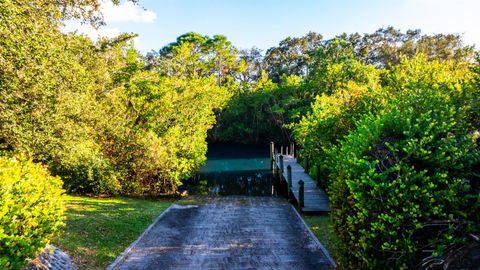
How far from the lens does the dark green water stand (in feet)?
93.6

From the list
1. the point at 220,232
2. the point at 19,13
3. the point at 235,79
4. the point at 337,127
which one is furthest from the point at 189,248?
the point at 235,79

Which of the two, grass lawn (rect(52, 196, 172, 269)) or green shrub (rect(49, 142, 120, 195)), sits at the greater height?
green shrub (rect(49, 142, 120, 195))

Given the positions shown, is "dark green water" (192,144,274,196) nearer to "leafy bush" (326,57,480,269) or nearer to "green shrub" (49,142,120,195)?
"green shrub" (49,142,120,195)

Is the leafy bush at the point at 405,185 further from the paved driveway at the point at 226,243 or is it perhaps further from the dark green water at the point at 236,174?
the dark green water at the point at 236,174

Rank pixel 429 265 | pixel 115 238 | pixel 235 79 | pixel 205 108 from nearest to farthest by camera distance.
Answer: pixel 429 265 < pixel 115 238 < pixel 205 108 < pixel 235 79

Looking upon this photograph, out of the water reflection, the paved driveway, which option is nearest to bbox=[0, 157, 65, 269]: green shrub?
the paved driveway

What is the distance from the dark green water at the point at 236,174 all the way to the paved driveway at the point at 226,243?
13.0 meters

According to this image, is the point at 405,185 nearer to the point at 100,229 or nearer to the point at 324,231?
the point at 324,231

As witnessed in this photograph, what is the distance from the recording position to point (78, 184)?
18.4 metres

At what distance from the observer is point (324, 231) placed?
38.5 ft

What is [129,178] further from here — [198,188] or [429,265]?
[429,265]

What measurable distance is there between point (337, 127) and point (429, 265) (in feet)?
36.1

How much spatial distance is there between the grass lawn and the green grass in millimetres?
5970

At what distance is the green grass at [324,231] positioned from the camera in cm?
961
